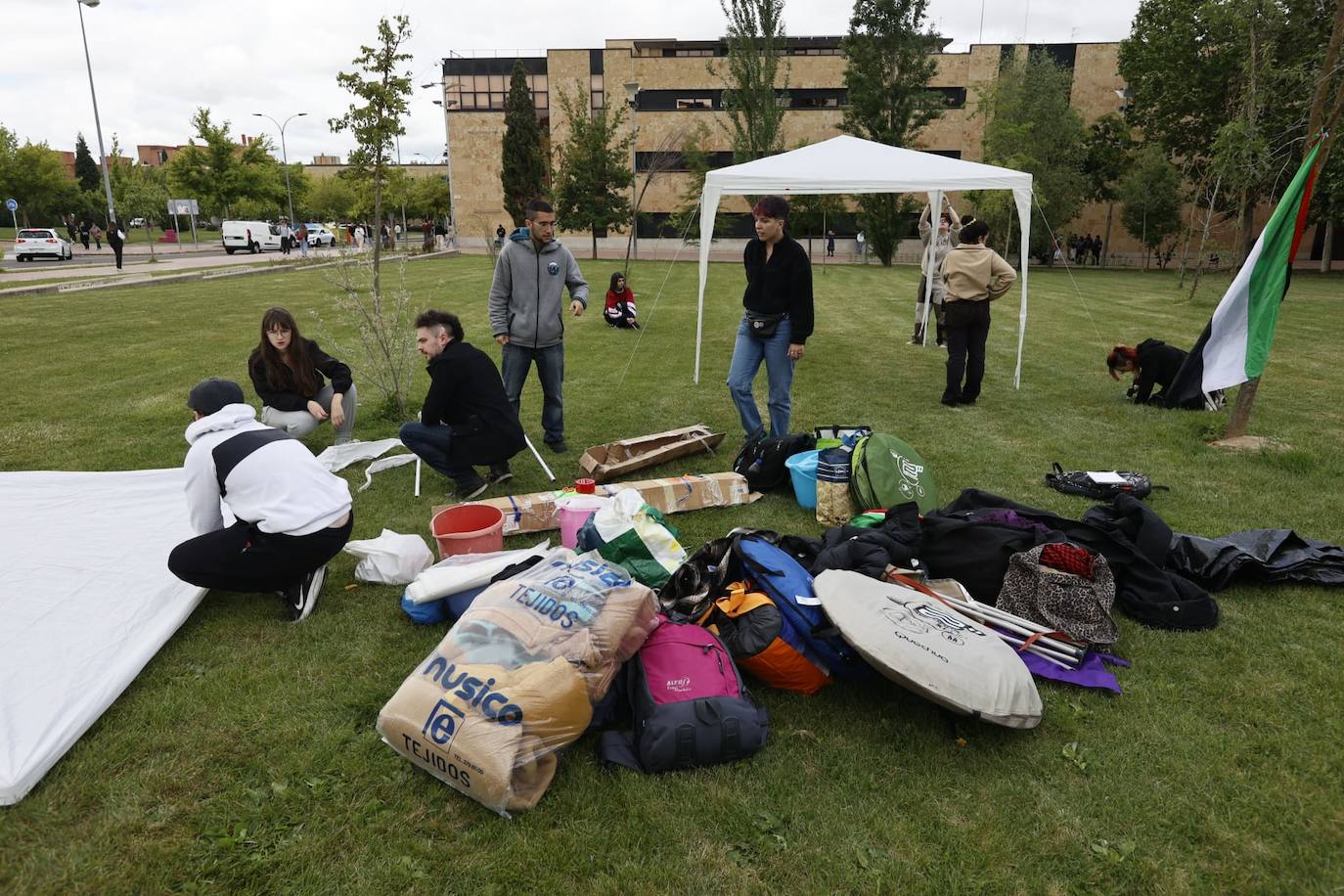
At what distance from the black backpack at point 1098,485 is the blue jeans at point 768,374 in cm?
202

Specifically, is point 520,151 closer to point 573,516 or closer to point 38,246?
point 38,246

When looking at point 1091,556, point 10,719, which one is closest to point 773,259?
point 1091,556

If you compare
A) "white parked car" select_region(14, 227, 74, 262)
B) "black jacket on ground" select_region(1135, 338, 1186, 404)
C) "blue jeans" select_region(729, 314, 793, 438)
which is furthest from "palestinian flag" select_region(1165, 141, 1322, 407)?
"white parked car" select_region(14, 227, 74, 262)

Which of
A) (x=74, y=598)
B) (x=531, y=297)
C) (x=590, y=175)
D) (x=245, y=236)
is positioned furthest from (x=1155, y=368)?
(x=245, y=236)

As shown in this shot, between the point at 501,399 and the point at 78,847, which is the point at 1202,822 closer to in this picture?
the point at 78,847

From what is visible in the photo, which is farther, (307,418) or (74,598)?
(307,418)

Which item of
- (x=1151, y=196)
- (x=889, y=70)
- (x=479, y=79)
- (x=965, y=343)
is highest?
(x=479, y=79)

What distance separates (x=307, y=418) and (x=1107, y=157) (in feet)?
126

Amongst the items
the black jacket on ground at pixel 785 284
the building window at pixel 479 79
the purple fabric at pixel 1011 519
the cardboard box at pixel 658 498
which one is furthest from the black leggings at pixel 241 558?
the building window at pixel 479 79

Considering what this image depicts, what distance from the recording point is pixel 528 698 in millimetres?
2445

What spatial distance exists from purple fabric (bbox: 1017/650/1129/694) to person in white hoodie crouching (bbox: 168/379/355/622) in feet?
10.6

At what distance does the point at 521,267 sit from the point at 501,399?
125cm

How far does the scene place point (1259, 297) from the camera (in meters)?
5.71

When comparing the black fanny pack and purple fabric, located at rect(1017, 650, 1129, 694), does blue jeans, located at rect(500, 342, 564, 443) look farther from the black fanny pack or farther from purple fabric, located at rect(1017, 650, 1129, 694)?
purple fabric, located at rect(1017, 650, 1129, 694)
